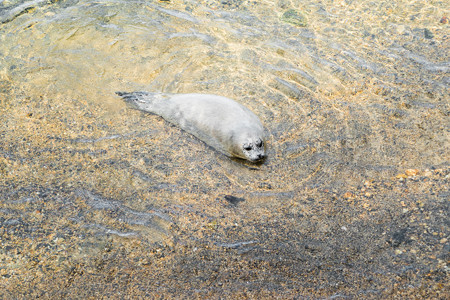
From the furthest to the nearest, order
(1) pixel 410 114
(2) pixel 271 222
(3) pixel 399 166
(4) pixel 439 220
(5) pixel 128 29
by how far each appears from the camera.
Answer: (5) pixel 128 29, (1) pixel 410 114, (3) pixel 399 166, (2) pixel 271 222, (4) pixel 439 220

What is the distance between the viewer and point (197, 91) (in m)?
5.10

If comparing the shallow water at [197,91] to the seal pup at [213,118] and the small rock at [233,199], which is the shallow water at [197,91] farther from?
the seal pup at [213,118]

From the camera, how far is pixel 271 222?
11.1 feet

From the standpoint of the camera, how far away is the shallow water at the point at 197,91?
11.4ft

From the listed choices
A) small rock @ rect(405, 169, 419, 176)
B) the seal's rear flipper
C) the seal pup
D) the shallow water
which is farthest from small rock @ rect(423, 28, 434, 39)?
the seal's rear flipper

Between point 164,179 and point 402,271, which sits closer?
point 402,271

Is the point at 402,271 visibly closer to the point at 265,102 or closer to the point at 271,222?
the point at 271,222

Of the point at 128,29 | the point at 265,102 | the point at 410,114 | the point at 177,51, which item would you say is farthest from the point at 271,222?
the point at 128,29

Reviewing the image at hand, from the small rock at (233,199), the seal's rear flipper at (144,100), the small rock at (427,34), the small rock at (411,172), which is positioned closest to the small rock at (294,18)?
the small rock at (427,34)

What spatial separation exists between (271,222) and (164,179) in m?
1.26

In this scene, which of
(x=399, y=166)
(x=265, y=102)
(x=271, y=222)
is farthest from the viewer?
(x=265, y=102)

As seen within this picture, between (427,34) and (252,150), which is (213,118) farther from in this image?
(427,34)

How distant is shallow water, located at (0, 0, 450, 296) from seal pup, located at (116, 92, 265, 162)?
0.13 meters

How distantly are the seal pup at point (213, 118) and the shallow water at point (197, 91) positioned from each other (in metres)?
0.13
